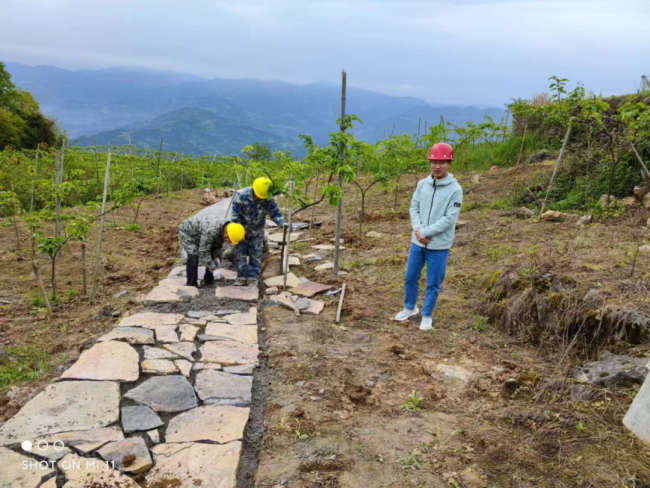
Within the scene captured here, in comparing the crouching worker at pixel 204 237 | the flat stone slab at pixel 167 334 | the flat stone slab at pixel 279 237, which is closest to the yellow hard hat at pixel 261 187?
the crouching worker at pixel 204 237

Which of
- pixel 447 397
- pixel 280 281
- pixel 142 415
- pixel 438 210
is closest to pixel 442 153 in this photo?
pixel 438 210

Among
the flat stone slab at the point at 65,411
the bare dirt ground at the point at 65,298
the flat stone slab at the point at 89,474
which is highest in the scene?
the flat stone slab at the point at 89,474

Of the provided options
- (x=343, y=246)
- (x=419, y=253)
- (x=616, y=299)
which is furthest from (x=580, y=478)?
(x=343, y=246)

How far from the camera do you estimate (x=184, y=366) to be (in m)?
3.34

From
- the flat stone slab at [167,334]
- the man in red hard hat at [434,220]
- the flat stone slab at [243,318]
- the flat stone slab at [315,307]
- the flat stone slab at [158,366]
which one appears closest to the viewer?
the flat stone slab at [158,366]

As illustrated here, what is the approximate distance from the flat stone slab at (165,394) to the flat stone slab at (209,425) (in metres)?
0.11

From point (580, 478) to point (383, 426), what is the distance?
108 cm

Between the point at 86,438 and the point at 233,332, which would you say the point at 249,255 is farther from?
the point at 86,438

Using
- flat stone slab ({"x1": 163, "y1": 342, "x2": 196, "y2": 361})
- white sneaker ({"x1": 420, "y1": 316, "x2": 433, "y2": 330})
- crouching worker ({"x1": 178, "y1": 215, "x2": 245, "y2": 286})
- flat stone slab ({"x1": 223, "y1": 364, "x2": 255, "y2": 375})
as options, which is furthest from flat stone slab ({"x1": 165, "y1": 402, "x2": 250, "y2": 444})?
crouching worker ({"x1": 178, "y1": 215, "x2": 245, "y2": 286})

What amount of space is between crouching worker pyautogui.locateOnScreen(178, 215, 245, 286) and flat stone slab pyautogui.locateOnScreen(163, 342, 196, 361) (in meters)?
1.40

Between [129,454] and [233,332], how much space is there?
180 cm

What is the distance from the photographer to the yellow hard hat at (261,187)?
4.84 meters

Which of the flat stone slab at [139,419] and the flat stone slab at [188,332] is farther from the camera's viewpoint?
the flat stone slab at [188,332]

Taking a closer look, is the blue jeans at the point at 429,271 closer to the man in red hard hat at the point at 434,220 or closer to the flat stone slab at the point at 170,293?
the man in red hard hat at the point at 434,220
